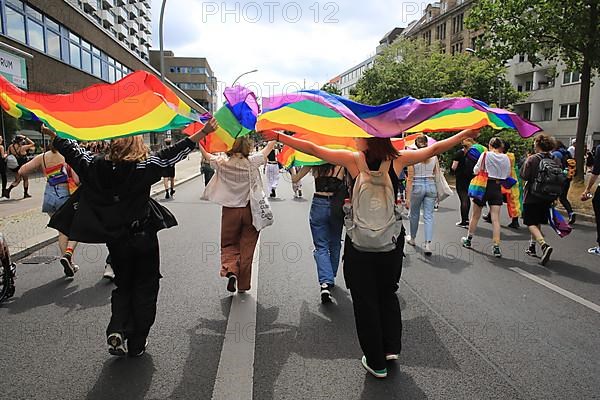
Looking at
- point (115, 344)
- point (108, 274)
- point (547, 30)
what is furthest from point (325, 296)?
point (547, 30)

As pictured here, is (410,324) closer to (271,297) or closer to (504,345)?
(504,345)

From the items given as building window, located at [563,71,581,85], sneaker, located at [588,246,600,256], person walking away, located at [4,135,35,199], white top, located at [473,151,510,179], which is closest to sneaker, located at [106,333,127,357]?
person walking away, located at [4,135,35,199]

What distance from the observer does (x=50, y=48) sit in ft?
76.5

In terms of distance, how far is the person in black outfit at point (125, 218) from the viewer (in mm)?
3375

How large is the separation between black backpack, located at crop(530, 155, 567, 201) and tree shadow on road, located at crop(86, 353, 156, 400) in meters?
5.89

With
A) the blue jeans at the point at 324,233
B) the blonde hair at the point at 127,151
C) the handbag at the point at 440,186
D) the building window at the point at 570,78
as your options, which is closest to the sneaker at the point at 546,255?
the handbag at the point at 440,186

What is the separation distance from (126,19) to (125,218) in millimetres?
69620

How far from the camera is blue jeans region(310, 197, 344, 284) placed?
5031mm

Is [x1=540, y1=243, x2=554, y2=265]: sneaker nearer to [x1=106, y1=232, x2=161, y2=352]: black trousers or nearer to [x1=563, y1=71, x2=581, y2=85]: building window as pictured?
[x1=106, y1=232, x2=161, y2=352]: black trousers

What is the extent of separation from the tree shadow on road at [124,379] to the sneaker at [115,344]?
0.10 m

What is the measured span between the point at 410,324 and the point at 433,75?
33650 millimetres

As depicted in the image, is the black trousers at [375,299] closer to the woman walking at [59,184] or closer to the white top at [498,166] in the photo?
the woman walking at [59,184]

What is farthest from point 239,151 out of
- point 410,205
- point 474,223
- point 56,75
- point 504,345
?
point 56,75

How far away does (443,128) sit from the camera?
476cm
